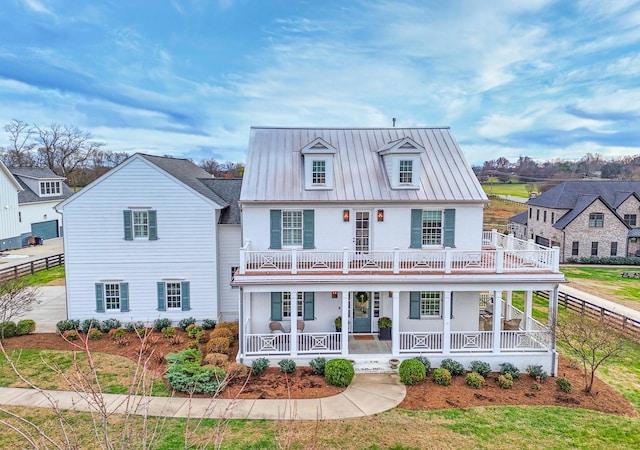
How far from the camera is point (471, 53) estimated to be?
25031mm

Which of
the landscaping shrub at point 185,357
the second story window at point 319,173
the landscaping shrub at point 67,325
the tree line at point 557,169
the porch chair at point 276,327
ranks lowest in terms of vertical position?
the landscaping shrub at point 185,357

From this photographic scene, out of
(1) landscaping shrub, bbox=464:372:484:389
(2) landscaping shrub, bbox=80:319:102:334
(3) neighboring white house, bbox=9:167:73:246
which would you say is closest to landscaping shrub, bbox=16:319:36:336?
(2) landscaping shrub, bbox=80:319:102:334

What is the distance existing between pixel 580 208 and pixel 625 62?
13.1 meters

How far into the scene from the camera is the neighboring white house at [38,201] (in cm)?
3812

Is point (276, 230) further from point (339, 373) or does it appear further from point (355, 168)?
point (339, 373)

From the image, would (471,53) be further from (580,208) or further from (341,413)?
(341,413)

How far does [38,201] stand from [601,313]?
48882 millimetres

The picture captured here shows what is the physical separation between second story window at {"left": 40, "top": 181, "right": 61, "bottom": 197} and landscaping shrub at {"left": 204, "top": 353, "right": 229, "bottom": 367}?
1488 inches

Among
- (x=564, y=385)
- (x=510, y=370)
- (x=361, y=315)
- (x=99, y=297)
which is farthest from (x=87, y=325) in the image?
(x=564, y=385)

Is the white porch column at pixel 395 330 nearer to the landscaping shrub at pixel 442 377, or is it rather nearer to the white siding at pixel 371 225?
the landscaping shrub at pixel 442 377

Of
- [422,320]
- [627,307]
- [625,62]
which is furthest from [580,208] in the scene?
[422,320]

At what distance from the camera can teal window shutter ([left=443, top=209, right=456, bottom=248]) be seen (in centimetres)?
1625

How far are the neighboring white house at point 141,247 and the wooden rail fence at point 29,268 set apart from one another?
12.0 metres

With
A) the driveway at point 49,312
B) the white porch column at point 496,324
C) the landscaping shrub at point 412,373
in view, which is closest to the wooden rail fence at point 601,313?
the white porch column at point 496,324
